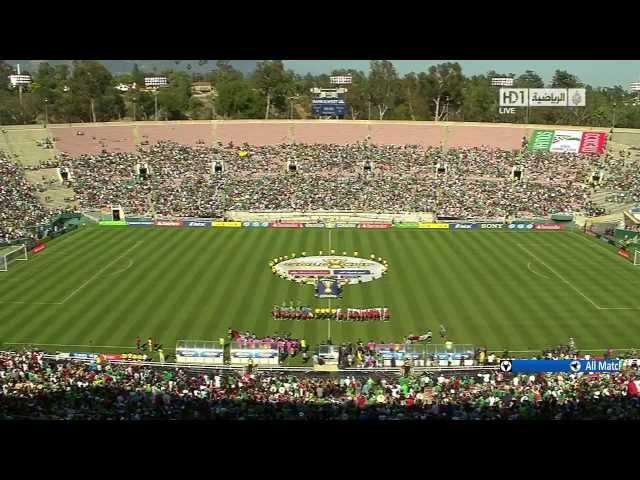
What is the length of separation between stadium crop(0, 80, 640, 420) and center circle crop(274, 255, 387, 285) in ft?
0.49

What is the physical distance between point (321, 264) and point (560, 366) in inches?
590

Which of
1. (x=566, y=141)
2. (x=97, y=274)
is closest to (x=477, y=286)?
(x=97, y=274)

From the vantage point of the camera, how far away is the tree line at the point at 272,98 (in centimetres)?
6756

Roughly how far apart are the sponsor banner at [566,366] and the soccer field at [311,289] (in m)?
2.58

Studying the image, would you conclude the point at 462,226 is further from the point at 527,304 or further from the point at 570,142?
the point at 570,142

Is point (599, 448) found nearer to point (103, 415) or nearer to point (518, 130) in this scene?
point (103, 415)

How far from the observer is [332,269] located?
32.3m

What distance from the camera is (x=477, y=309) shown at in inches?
1080

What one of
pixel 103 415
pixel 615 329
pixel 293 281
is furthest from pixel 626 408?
pixel 293 281

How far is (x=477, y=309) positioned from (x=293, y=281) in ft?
28.1

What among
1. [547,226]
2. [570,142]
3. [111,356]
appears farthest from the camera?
[570,142]

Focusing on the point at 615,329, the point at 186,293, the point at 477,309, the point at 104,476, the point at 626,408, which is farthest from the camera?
the point at 186,293

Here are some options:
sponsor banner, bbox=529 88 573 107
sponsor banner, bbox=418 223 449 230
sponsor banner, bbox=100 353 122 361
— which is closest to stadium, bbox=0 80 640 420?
sponsor banner, bbox=100 353 122 361

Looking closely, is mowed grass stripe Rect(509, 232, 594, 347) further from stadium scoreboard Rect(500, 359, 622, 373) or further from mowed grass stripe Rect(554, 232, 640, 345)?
stadium scoreboard Rect(500, 359, 622, 373)
